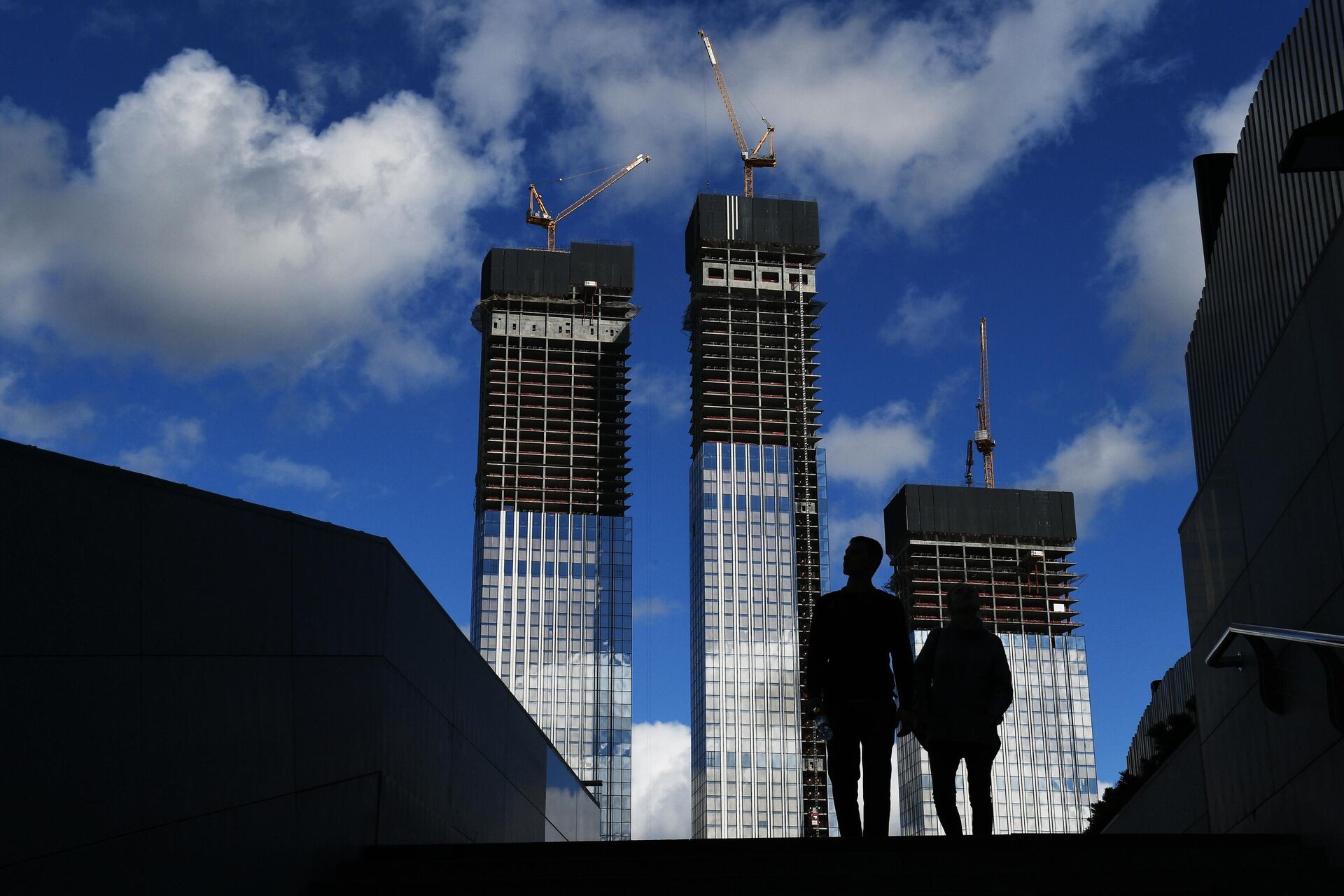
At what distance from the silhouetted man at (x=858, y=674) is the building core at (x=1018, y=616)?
142 m

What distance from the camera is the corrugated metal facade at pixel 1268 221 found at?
36.9 feet

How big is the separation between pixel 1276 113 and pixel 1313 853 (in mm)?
7532

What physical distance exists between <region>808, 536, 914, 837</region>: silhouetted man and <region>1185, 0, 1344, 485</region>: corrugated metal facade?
468 centimetres

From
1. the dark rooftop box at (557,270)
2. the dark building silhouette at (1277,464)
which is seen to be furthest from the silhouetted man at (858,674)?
the dark rooftop box at (557,270)

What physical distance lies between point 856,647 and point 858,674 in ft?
0.46

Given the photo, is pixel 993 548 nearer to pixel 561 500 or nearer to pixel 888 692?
pixel 561 500

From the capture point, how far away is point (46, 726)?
441 centimetres

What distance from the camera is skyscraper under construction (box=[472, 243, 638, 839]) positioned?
425 ft

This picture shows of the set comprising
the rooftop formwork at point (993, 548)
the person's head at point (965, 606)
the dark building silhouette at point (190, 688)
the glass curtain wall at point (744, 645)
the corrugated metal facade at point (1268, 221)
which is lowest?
the dark building silhouette at point (190, 688)

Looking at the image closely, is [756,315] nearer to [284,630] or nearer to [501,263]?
[501,263]

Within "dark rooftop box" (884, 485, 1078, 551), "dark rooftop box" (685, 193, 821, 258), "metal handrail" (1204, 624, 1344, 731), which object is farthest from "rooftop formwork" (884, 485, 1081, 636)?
"metal handrail" (1204, 624, 1344, 731)

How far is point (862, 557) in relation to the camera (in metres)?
7.69

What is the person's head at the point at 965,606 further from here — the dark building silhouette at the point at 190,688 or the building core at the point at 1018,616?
the building core at the point at 1018,616

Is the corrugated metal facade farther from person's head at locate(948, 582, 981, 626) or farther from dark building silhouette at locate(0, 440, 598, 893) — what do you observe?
dark building silhouette at locate(0, 440, 598, 893)
